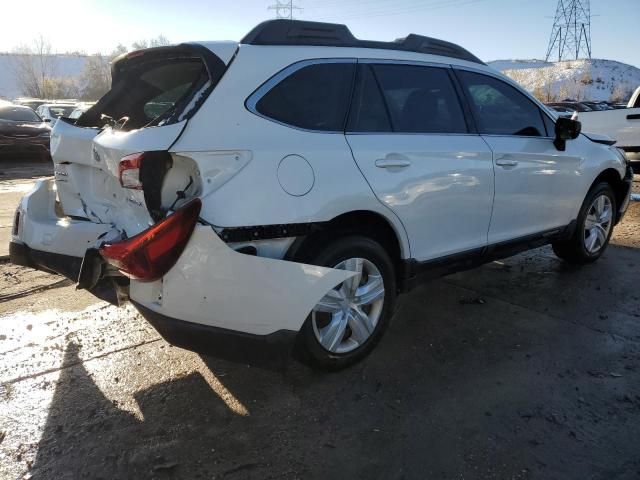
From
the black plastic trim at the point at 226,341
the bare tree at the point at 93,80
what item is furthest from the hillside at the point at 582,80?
the black plastic trim at the point at 226,341

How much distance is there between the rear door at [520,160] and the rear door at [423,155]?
7.1 inches

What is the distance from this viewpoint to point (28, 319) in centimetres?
384

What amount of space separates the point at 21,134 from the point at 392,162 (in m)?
13.1

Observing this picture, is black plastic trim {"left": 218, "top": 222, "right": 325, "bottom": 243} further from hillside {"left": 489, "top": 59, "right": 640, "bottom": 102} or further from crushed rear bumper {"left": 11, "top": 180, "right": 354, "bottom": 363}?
hillside {"left": 489, "top": 59, "right": 640, "bottom": 102}

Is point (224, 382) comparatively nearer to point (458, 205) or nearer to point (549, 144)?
point (458, 205)

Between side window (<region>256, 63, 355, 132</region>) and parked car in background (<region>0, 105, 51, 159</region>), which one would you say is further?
parked car in background (<region>0, 105, 51, 159</region>)

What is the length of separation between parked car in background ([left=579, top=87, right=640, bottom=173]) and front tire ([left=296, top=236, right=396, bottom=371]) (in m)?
7.86

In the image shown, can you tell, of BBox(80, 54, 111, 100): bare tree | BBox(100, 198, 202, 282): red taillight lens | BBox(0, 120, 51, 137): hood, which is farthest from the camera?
BBox(80, 54, 111, 100): bare tree

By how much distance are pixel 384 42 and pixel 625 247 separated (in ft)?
14.0

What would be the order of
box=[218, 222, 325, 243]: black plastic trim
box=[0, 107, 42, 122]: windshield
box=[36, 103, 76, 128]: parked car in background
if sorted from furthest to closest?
box=[36, 103, 76, 128]: parked car in background
box=[0, 107, 42, 122]: windshield
box=[218, 222, 325, 243]: black plastic trim

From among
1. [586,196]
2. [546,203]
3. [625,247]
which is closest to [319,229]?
[546,203]

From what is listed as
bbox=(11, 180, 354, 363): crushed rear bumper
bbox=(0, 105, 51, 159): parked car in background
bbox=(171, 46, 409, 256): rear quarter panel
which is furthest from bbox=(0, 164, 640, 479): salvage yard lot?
bbox=(0, 105, 51, 159): parked car in background

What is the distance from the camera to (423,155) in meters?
3.20

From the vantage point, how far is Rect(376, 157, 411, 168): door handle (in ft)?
9.76
